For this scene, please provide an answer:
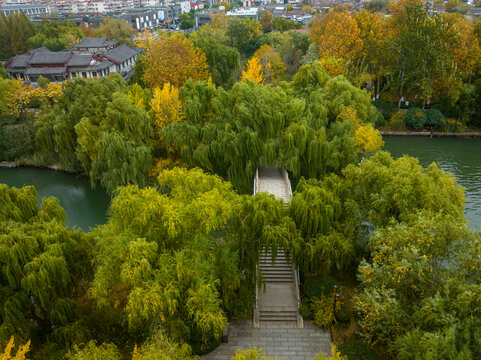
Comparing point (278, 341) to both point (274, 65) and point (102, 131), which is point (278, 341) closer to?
point (102, 131)

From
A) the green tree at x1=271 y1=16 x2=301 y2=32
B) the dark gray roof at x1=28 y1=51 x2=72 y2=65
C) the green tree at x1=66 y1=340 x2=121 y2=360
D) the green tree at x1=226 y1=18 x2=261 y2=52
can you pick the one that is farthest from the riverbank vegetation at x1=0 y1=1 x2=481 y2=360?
the green tree at x1=271 y1=16 x2=301 y2=32

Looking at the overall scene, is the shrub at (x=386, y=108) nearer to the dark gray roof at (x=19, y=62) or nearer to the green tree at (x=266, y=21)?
the green tree at (x=266, y=21)

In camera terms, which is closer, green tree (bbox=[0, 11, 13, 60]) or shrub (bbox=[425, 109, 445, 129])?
shrub (bbox=[425, 109, 445, 129])

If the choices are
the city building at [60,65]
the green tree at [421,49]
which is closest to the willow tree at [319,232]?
the green tree at [421,49]

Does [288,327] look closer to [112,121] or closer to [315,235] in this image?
[315,235]

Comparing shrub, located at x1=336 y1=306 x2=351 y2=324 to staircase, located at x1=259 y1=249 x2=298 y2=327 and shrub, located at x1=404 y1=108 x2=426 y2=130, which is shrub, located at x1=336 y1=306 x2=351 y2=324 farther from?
shrub, located at x1=404 y1=108 x2=426 y2=130

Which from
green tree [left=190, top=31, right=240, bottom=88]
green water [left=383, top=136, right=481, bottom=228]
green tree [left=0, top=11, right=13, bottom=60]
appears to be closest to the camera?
green water [left=383, top=136, right=481, bottom=228]

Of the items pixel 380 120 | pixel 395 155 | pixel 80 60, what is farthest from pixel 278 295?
pixel 80 60
